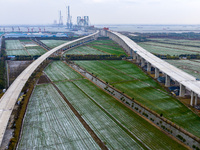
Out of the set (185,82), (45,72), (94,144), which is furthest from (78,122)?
(45,72)

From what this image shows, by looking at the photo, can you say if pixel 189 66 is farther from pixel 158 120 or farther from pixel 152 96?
pixel 158 120

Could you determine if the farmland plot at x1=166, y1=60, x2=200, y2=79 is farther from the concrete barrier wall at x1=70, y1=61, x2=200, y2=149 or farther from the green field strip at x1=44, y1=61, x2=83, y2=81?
the green field strip at x1=44, y1=61, x2=83, y2=81

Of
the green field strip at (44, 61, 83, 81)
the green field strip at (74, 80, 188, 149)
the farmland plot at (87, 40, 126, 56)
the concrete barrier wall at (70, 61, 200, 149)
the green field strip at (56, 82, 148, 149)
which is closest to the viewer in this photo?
the green field strip at (56, 82, 148, 149)

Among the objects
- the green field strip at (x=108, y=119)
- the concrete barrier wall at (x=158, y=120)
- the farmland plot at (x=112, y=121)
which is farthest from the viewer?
the concrete barrier wall at (x=158, y=120)

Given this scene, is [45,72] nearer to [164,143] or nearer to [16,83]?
[16,83]

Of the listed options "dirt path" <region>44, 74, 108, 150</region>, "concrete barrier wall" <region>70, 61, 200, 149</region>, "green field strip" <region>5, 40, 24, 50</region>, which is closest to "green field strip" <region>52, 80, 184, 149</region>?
"dirt path" <region>44, 74, 108, 150</region>

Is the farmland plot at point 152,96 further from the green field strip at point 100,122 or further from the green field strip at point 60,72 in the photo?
the green field strip at point 100,122

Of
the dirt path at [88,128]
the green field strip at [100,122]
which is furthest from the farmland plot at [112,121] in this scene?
the dirt path at [88,128]
